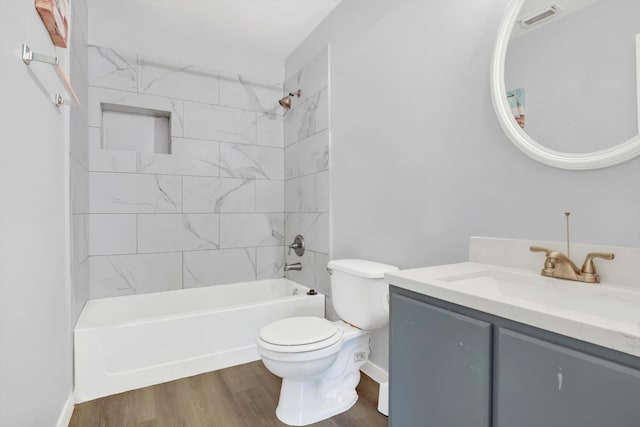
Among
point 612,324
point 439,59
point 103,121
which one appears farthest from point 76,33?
point 612,324

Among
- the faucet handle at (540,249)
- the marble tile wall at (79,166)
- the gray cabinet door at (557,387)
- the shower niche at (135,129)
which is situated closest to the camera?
the gray cabinet door at (557,387)

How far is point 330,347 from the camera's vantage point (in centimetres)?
161

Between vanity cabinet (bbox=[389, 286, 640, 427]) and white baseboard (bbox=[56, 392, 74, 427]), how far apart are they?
60.4 inches

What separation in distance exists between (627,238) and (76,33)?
281cm

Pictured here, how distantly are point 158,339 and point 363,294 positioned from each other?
51.1 inches

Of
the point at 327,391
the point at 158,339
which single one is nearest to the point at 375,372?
the point at 327,391

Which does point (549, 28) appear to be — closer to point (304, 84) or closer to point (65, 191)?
point (304, 84)

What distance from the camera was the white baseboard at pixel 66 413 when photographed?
1.55 m

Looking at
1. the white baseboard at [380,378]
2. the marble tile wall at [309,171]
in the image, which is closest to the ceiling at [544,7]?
the marble tile wall at [309,171]

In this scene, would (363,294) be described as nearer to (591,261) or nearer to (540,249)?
(540,249)

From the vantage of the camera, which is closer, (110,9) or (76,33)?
(76,33)

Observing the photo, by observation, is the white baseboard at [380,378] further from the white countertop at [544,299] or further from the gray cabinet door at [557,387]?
the gray cabinet door at [557,387]

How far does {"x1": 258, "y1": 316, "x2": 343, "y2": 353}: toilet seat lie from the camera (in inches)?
60.6

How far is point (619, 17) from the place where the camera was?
40.7 inches
